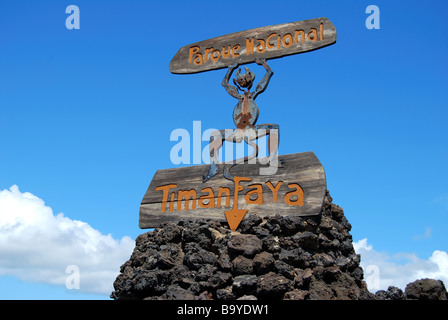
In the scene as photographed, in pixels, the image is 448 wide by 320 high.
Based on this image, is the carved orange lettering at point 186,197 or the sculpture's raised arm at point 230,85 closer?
the carved orange lettering at point 186,197

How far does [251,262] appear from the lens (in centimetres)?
586

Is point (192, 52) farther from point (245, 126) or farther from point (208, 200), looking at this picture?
point (208, 200)

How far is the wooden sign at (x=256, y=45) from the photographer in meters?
7.66

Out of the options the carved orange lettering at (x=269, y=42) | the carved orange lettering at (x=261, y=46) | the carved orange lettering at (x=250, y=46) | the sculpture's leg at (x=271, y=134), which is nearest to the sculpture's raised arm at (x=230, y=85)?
the carved orange lettering at (x=250, y=46)

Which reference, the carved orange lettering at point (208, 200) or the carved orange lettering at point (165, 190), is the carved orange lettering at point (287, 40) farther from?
the carved orange lettering at point (165, 190)

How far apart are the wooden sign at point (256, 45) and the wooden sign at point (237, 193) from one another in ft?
5.98

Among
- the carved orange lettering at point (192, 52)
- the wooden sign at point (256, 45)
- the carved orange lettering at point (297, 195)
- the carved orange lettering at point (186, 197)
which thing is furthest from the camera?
the carved orange lettering at point (192, 52)

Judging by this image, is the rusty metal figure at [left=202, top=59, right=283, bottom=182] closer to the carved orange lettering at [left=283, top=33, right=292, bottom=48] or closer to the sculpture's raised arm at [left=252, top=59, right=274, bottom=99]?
the sculpture's raised arm at [left=252, top=59, right=274, bottom=99]

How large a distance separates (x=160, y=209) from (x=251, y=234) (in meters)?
1.63

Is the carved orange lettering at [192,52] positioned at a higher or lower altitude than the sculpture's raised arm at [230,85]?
higher

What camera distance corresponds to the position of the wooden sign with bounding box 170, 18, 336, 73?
7656mm

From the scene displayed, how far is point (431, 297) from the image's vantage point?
18.6 feet

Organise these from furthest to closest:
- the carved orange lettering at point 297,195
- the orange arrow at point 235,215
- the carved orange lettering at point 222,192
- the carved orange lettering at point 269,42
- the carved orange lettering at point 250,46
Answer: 1. the carved orange lettering at point 250,46
2. the carved orange lettering at point 269,42
3. the carved orange lettering at point 222,192
4. the orange arrow at point 235,215
5. the carved orange lettering at point 297,195
